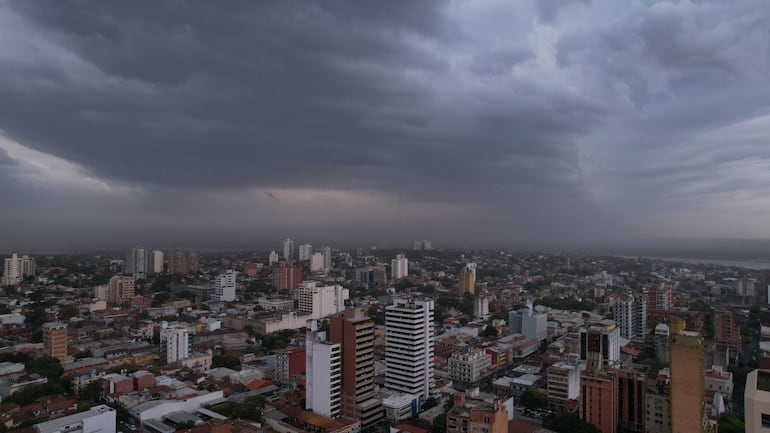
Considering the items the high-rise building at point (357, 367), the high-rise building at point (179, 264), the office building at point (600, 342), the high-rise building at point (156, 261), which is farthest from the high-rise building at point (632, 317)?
the high-rise building at point (156, 261)

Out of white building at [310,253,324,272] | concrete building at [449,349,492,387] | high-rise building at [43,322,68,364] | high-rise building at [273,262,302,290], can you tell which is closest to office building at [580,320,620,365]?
concrete building at [449,349,492,387]

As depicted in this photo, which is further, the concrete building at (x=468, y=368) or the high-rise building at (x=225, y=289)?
the high-rise building at (x=225, y=289)

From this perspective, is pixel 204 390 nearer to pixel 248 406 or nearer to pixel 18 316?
pixel 248 406

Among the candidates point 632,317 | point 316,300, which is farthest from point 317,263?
Result: point 632,317

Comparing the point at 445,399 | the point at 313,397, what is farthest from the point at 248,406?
the point at 445,399

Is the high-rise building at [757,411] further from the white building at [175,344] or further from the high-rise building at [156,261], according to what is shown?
the high-rise building at [156,261]

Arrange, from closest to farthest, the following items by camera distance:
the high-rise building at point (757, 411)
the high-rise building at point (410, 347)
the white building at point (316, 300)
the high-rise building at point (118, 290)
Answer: the high-rise building at point (757, 411)
the high-rise building at point (410, 347)
the white building at point (316, 300)
the high-rise building at point (118, 290)
